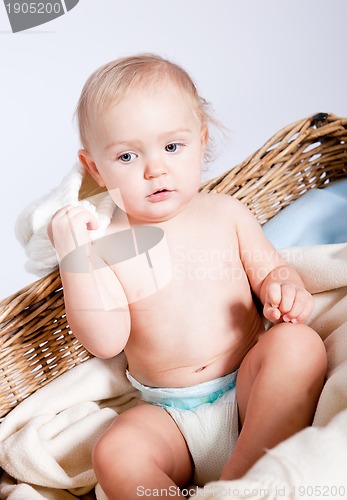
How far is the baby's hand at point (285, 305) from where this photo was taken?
1021mm

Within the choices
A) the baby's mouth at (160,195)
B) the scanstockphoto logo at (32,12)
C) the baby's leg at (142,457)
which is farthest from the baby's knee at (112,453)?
the scanstockphoto logo at (32,12)

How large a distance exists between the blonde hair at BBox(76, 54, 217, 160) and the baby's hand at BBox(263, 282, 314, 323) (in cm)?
30

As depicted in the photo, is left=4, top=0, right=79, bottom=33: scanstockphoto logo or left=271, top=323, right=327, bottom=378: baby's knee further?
left=4, top=0, right=79, bottom=33: scanstockphoto logo

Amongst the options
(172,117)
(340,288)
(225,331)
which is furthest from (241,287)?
(172,117)

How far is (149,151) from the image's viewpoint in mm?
994

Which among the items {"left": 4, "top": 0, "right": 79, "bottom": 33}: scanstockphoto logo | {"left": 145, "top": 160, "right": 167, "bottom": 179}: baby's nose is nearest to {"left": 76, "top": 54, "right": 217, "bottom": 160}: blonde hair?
{"left": 145, "top": 160, "right": 167, "bottom": 179}: baby's nose

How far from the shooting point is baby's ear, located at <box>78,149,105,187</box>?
1.07 m

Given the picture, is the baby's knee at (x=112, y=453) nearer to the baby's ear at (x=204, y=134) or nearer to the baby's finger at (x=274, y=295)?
the baby's finger at (x=274, y=295)

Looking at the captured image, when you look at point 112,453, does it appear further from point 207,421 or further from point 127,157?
point 127,157

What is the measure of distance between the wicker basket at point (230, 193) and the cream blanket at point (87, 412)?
36mm

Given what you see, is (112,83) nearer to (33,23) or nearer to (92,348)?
(92,348)

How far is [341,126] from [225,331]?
646mm

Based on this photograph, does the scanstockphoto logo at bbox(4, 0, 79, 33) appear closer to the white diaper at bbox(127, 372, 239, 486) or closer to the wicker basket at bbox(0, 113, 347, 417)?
the wicker basket at bbox(0, 113, 347, 417)

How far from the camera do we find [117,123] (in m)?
0.99
